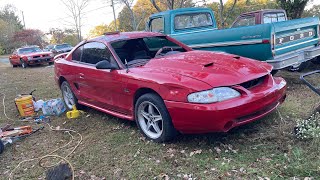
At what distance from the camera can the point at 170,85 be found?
11.6ft

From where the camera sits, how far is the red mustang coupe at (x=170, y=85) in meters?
3.35

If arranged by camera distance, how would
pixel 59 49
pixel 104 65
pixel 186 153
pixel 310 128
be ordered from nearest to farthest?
pixel 310 128, pixel 186 153, pixel 104 65, pixel 59 49

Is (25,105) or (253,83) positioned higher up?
(253,83)

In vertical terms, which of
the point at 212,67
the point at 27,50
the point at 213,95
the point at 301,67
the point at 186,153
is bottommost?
the point at 186,153

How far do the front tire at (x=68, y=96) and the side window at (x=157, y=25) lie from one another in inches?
117

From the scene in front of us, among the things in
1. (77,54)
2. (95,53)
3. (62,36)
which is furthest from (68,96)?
(62,36)

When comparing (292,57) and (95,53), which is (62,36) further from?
(292,57)

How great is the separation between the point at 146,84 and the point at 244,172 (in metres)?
1.59

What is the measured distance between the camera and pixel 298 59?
5777mm

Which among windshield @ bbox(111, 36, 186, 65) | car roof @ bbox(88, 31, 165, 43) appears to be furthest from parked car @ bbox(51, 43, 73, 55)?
windshield @ bbox(111, 36, 186, 65)

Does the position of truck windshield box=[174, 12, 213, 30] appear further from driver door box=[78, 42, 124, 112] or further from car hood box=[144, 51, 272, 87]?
car hood box=[144, 51, 272, 87]

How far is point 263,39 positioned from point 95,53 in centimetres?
299

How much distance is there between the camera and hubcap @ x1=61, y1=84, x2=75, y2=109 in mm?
6071

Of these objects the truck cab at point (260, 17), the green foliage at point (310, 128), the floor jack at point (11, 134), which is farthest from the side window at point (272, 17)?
the floor jack at point (11, 134)
